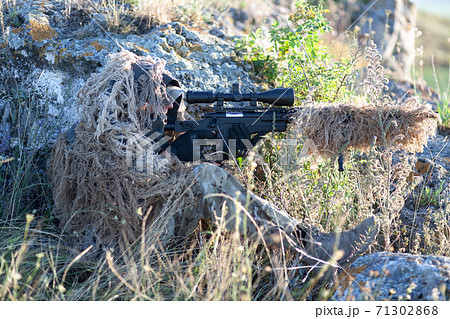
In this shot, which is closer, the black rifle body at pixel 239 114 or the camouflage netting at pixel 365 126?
the camouflage netting at pixel 365 126

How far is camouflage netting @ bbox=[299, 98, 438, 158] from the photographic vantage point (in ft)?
11.6

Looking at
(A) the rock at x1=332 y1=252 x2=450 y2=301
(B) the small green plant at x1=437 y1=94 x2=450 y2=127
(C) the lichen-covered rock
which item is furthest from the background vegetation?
(B) the small green plant at x1=437 y1=94 x2=450 y2=127

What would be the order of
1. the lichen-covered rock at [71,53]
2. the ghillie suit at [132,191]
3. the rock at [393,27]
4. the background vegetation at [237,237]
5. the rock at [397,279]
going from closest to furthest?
the rock at [397,279] → the background vegetation at [237,237] → the ghillie suit at [132,191] → the lichen-covered rock at [71,53] → the rock at [393,27]

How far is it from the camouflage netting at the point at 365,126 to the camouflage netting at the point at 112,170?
44.4 inches

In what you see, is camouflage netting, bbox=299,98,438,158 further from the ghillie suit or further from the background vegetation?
the ghillie suit

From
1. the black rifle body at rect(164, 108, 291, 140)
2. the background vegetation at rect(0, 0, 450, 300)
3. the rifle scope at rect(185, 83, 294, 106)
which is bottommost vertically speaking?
the background vegetation at rect(0, 0, 450, 300)

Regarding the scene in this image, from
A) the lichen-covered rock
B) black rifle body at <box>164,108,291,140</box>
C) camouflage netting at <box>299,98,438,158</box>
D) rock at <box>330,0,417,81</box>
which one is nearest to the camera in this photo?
camouflage netting at <box>299,98,438,158</box>

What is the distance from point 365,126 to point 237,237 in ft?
5.61

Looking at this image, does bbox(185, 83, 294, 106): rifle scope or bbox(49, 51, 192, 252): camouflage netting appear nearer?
bbox(49, 51, 192, 252): camouflage netting

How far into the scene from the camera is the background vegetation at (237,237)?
2805mm

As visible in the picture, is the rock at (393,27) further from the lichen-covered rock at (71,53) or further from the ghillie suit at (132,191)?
the ghillie suit at (132,191)

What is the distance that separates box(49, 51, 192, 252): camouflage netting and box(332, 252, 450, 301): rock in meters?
1.29

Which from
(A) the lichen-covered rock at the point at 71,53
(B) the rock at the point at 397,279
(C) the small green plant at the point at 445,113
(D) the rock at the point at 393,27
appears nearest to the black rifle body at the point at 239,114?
(A) the lichen-covered rock at the point at 71,53
